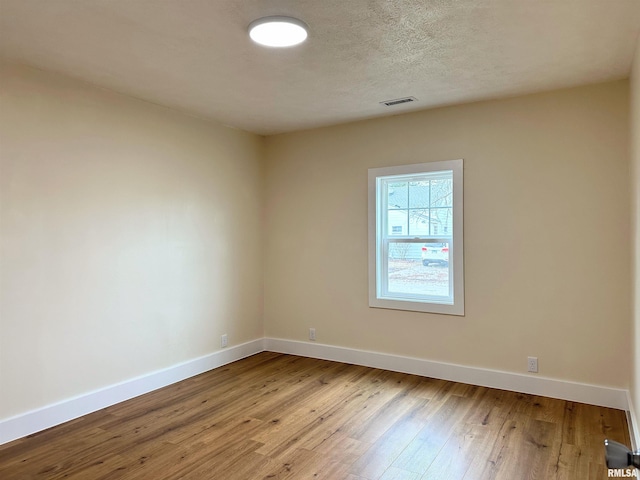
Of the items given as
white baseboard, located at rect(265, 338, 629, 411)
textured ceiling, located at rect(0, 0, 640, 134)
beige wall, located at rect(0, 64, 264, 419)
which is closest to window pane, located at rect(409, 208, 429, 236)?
textured ceiling, located at rect(0, 0, 640, 134)

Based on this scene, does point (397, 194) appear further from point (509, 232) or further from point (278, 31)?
point (278, 31)

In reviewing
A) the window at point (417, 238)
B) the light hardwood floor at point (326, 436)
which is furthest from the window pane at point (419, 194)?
the light hardwood floor at point (326, 436)

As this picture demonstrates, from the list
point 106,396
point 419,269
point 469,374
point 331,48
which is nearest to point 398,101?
point 331,48

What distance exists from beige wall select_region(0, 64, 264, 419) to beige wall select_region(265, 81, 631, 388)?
1.05 m

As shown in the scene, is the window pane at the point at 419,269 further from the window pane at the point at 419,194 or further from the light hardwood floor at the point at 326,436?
the light hardwood floor at the point at 326,436

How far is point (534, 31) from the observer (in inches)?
98.3

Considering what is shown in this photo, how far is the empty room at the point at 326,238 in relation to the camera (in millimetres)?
2529

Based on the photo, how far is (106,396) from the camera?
3436 millimetres

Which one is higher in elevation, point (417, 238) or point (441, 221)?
point (441, 221)

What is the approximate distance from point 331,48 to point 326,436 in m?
2.52

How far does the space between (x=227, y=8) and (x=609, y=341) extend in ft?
11.6

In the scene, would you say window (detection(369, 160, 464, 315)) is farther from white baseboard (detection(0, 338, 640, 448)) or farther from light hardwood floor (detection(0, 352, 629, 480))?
light hardwood floor (detection(0, 352, 629, 480))

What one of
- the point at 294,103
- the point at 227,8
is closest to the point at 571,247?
the point at 294,103

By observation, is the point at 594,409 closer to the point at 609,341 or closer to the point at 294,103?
the point at 609,341
